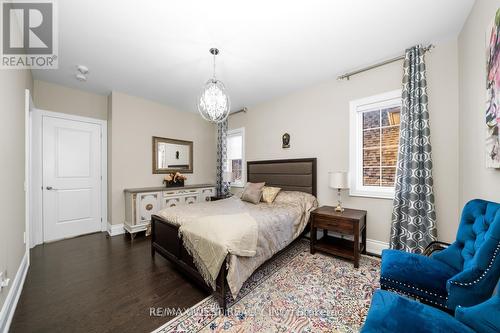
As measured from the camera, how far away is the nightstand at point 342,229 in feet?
8.28

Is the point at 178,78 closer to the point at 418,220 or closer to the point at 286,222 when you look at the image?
the point at 286,222

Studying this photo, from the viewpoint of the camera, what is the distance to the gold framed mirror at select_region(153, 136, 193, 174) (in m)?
4.37

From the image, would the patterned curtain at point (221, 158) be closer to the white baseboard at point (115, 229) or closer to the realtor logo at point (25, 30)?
the white baseboard at point (115, 229)

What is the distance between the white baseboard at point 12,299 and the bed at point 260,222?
1251 mm

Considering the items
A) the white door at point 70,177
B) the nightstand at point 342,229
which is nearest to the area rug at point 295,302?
the nightstand at point 342,229

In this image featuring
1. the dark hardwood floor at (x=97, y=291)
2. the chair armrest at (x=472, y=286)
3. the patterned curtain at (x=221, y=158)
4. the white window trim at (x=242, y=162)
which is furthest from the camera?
the patterned curtain at (x=221, y=158)

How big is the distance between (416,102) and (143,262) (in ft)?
13.4

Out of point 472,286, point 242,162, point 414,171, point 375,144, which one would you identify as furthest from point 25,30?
point 414,171

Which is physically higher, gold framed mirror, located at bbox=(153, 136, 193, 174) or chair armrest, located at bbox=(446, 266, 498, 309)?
gold framed mirror, located at bbox=(153, 136, 193, 174)

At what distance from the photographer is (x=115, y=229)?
12.4ft

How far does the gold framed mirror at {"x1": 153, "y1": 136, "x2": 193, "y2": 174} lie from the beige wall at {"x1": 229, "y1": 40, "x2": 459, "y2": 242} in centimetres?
133

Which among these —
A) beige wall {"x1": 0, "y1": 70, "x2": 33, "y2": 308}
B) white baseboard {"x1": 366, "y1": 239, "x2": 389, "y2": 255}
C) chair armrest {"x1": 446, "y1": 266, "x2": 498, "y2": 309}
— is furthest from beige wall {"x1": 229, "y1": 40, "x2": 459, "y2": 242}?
beige wall {"x1": 0, "y1": 70, "x2": 33, "y2": 308}

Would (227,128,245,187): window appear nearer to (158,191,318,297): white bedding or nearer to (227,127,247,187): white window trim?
(227,127,247,187): white window trim

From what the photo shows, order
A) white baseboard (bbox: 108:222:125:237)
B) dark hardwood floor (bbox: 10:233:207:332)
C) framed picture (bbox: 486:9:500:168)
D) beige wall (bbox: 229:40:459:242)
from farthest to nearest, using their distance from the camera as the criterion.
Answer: white baseboard (bbox: 108:222:125:237)
beige wall (bbox: 229:40:459:242)
dark hardwood floor (bbox: 10:233:207:332)
framed picture (bbox: 486:9:500:168)
